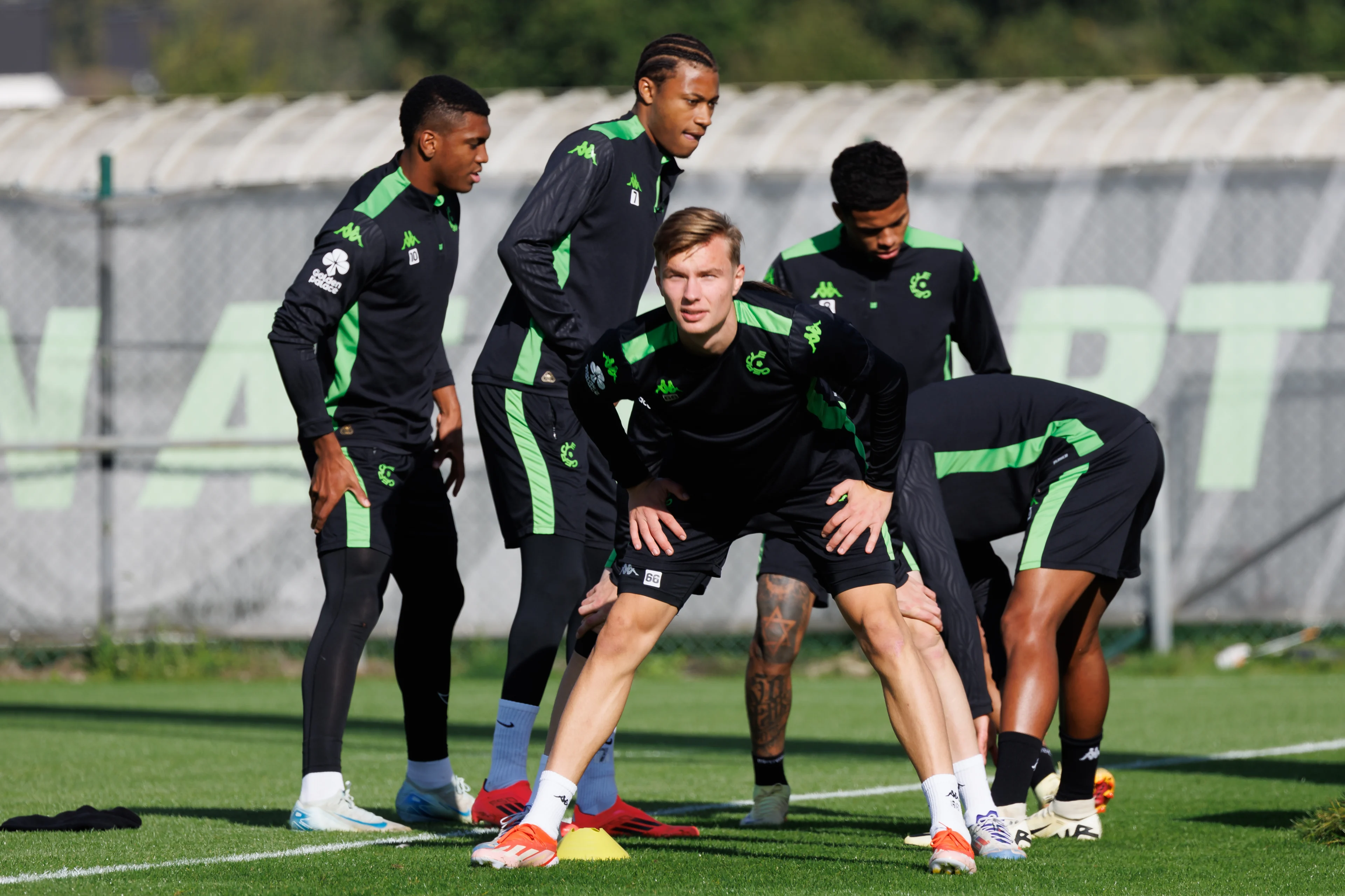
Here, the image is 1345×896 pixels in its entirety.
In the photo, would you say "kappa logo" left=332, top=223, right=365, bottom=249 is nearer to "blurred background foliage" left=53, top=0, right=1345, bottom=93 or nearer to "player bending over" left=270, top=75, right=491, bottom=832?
"player bending over" left=270, top=75, right=491, bottom=832

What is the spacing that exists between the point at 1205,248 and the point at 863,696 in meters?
4.38

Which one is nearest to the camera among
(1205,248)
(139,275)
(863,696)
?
(863,696)

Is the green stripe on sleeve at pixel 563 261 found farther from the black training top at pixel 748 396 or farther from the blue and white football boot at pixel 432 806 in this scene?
the blue and white football boot at pixel 432 806

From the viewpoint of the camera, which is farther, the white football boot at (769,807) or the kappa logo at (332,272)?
the white football boot at (769,807)

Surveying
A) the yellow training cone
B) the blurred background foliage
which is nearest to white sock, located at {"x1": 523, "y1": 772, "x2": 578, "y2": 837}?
the yellow training cone

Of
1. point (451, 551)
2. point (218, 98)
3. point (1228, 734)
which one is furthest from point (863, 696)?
point (218, 98)

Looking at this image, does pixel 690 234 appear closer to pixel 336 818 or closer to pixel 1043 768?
pixel 336 818

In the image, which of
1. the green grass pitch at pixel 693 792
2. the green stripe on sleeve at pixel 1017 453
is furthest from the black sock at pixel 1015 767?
the green stripe on sleeve at pixel 1017 453

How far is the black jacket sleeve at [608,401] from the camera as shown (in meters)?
4.80

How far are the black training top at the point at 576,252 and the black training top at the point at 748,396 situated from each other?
657 millimetres

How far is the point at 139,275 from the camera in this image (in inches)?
537

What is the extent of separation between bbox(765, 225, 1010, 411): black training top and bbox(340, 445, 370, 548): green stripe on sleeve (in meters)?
Answer: 1.69

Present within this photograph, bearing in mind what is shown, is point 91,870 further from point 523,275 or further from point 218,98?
point 218,98

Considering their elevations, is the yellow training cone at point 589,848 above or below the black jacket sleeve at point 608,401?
below
